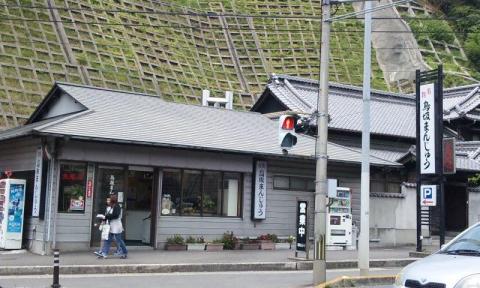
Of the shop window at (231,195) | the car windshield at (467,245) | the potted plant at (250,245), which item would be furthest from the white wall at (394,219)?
the car windshield at (467,245)

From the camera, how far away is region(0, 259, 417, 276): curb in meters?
14.7

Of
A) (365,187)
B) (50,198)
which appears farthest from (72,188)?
(365,187)

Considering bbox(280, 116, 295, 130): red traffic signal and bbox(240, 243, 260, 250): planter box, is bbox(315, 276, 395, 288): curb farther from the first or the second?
bbox(240, 243, 260, 250): planter box

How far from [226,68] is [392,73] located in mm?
16321

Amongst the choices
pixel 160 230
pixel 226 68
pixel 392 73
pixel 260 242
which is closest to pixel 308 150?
pixel 260 242

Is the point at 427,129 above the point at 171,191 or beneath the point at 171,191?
above

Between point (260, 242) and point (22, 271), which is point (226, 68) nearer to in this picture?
point (260, 242)

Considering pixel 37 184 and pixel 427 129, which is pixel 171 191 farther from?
pixel 427 129

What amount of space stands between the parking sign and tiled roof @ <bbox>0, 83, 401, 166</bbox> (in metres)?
3.72

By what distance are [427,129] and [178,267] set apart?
33.2 ft

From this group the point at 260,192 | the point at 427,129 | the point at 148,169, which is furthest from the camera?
the point at 260,192

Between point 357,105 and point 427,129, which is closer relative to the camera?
point 427,129

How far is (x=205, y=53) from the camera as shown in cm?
5244

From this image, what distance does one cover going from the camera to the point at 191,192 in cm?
2100
